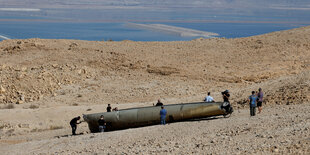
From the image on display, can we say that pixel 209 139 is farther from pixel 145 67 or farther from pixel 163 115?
pixel 145 67

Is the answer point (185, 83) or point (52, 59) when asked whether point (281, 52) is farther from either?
point (52, 59)

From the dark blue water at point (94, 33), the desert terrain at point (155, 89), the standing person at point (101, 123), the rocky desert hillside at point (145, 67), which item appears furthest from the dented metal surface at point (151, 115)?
the dark blue water at point (94, 33)

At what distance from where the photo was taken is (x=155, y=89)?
103ft

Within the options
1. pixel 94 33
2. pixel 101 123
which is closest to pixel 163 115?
pixel 101 123

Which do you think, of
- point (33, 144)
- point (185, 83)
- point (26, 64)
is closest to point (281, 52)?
point (185, 83)

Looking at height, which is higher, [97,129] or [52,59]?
[52,59]

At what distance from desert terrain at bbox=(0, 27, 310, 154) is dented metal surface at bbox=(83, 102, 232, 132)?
0.68 m

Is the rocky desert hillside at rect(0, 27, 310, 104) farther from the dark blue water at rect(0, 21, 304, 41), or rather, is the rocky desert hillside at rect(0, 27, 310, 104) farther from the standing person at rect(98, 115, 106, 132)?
the dark blue water at rect(0, 21, 304, 41)

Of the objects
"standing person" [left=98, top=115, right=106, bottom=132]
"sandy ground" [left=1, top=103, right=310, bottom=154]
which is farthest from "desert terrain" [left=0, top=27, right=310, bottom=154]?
"standing person" [left=98, top=115, right=106, bottom=132]

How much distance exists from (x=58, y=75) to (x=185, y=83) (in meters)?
9.37

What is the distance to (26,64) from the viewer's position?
37500 mm

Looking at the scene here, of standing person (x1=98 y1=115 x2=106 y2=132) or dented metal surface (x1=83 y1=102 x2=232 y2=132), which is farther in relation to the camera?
standing person (x1=98 y1=115 x2=106 y2=132)

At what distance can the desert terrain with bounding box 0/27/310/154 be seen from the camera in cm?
1539

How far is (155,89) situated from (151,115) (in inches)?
447
